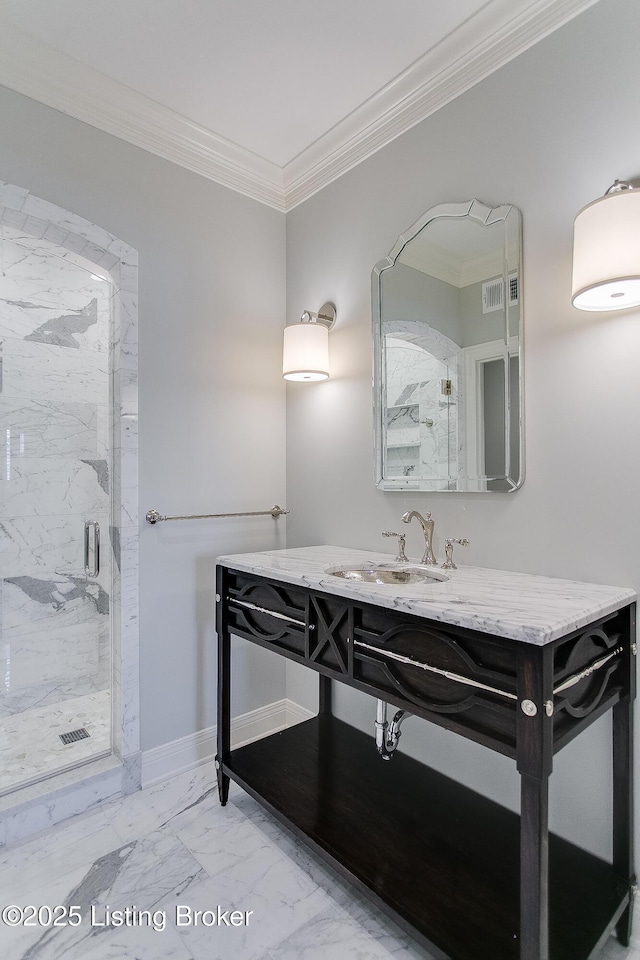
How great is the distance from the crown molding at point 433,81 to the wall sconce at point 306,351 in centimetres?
69

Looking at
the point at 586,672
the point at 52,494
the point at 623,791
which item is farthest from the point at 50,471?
the point at 623,791

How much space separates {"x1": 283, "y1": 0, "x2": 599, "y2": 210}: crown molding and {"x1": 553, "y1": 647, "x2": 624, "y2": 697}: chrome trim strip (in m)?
Answer: 1.79

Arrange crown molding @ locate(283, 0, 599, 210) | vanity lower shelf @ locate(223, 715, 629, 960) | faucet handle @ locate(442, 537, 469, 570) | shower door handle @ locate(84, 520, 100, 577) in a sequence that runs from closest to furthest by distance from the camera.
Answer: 1. vanity lower shelf @ locate(223, 715, 629, 960)
2. crown molding @ locate(283, 0, 599, 210)
3. faucet handle @ locate(442, 537, 469, 570)
4. shower door handle @ locate(84, 520, 100, 577)

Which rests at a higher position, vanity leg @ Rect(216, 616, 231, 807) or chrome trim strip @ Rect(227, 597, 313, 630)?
chrome trim strip @ Rect(227, 597, 313, 630)

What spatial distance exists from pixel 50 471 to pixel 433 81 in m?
2.49

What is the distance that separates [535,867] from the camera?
0.99m

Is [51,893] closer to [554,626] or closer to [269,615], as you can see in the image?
[269,615]

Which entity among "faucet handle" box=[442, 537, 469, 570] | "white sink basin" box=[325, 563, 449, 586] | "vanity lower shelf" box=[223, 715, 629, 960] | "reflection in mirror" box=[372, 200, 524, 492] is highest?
"reflection in mirror" box=[372, 200, 524, 492]

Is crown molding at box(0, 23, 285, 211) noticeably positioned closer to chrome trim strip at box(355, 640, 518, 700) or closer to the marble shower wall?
the marble shower wall

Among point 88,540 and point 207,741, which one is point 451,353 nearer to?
point 207,741

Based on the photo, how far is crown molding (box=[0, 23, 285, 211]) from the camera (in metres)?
1.72

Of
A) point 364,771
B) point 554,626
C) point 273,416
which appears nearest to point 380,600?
point 554,626

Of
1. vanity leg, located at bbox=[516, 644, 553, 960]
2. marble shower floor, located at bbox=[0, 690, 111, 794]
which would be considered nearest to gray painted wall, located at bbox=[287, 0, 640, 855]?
vanity leg, located at bbox=[516, 644, 553, 960]

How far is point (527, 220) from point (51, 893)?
8.16ft
